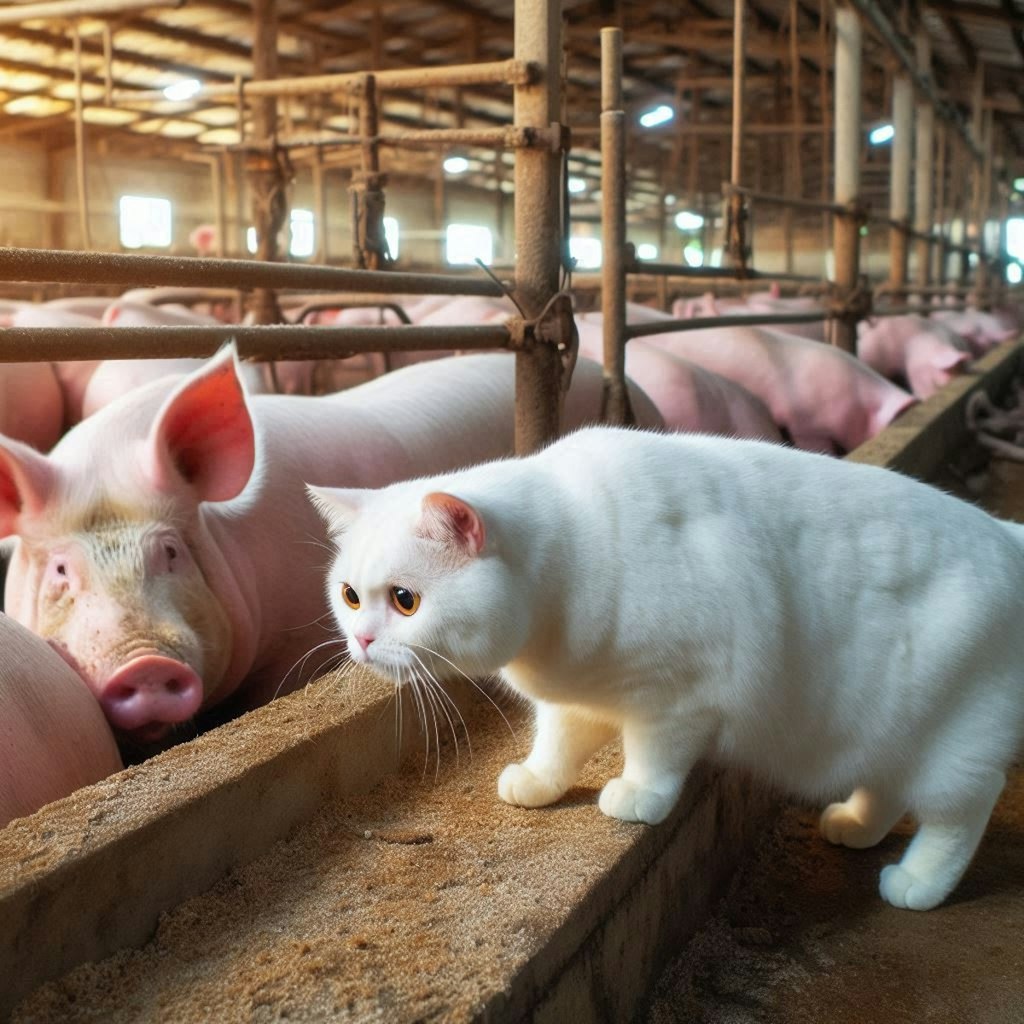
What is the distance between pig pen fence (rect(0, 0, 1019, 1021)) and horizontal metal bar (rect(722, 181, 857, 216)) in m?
2.48

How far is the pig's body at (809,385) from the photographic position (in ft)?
19.0

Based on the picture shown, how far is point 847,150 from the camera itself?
646cm

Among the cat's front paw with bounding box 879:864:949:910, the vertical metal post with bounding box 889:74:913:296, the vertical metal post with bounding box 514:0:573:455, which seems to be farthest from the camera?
the vertical metal post with bounding box 889:74:913:296

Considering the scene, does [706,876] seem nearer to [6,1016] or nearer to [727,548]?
[727,548]

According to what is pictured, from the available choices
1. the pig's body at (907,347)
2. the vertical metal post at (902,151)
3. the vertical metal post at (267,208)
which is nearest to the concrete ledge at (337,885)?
the vertical metal post at (267,208)

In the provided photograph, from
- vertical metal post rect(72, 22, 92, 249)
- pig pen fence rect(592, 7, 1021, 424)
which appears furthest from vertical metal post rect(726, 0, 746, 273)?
vertical metal post rect(72, 22, 92, 249)

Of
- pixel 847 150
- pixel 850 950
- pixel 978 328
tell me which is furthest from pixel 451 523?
pixel 978 328

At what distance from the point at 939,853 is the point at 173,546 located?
4.98 ft

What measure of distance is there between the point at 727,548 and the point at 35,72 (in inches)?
566

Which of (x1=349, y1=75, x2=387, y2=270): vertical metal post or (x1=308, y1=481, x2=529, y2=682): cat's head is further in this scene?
(x1=349, y1=75, x2=387, y2=270): vertical metal post

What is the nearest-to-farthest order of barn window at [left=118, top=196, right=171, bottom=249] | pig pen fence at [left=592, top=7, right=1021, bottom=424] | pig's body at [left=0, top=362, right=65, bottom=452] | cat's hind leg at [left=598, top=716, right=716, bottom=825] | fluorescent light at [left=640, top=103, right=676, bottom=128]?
cat's hind leg at [left=598, top=716, right=716, bottom=825]
pig pen fence at [left=592, top=7, right=1021, bottom=424]
pig's body at [left=0, top=362, right=65, bottom=452]
fluorescent light at [left=640, top=103, right=676, bottom=128]
barn window at [left=118, top=196, right=171, bottom=249]

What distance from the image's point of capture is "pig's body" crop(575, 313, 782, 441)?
5066 millimetres

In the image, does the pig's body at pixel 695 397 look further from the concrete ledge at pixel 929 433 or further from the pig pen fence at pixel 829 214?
the concrete ledge at pixel 929 433

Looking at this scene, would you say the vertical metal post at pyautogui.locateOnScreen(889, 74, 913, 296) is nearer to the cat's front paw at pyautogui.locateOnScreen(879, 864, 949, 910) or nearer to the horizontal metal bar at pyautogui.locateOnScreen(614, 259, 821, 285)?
the horizontal metal bar at pyautogui.locateOnScreen(614, 259, 821, 285)
